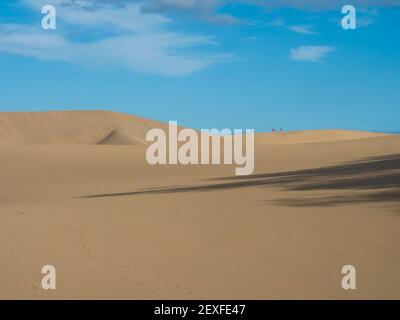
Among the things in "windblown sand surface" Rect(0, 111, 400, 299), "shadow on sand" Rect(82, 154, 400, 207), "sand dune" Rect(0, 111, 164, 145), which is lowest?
"windblown sand surface" Rect(0, 111, 400, 299)

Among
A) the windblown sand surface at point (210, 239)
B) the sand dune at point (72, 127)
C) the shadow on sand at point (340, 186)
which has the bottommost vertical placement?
the windblown sand surface at point (210, 239)

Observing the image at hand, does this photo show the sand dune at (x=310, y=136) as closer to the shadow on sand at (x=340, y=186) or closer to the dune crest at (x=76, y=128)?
the dune crest at (x=76, y=128)

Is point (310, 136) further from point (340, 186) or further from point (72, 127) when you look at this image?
point (340, 186)

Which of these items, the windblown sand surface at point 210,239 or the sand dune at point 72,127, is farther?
the sand dune at point 72,127

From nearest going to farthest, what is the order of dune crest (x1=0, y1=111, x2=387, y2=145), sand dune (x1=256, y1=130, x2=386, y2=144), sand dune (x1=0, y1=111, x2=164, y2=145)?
dune crest (x1=0, y1=111, x2=387, y2=145) → sand dune (x1=0, y1=111, x2=164, y2=145) → sand dune (x1=256, y1=130, x2=386, y2=144)

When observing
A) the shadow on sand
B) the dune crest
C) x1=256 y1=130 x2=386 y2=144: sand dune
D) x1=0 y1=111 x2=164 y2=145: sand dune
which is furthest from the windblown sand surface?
x1=256 y1=130 x2=386 y2=144: sand dune

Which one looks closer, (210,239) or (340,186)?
(210,239)

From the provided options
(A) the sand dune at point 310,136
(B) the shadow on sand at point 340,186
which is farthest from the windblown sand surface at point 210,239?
(A) the sand dune at point 310,136

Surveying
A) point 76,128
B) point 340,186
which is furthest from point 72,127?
point 340,186

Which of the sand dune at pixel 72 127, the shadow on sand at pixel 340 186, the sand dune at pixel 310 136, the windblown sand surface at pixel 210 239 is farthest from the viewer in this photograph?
the sand dune at pixel 310 136

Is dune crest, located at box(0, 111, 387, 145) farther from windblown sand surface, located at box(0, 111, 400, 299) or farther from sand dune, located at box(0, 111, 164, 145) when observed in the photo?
windblown sand surface, located at box(0, 111, 400, 299)

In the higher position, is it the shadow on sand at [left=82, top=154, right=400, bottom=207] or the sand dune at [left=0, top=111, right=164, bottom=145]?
the sand dune at [left=0, top=111, right=164, bottom=145]

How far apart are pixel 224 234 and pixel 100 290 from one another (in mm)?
3110

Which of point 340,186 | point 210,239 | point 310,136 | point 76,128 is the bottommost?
point 210,239
